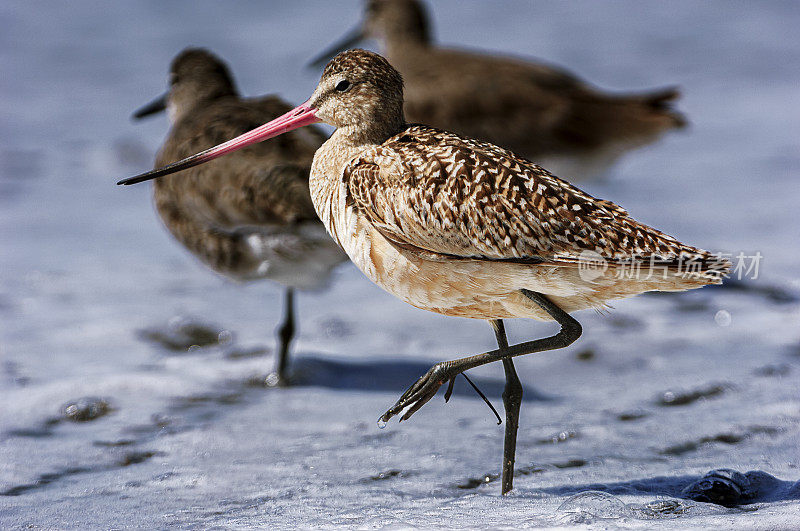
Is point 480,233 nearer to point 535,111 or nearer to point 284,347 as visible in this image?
point 284,347

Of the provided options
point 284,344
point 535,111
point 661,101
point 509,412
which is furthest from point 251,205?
point 661,101

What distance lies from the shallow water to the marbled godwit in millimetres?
531

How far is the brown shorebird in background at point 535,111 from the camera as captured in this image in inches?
287

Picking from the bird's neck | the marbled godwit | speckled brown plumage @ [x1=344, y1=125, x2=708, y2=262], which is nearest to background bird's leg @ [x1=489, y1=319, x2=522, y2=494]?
the marbled godwit

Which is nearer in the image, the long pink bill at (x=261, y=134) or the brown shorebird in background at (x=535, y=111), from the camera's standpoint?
the long pink bill at (x=261, y=134)

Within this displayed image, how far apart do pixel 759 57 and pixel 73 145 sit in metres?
7.54

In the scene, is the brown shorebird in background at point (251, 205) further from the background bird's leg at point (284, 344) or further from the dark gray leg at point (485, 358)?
the dark gray leg at point (485, 358)

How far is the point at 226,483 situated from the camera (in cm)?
388

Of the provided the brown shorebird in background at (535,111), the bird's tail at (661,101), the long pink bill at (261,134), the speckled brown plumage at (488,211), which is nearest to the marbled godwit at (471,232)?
the speckled brown plumage at (488,211)

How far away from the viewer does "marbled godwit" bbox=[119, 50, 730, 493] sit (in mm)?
3127

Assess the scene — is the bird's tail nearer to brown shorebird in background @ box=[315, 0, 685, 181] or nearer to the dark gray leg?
brown shorebird in background @ box=[315, 0, 685, 181]

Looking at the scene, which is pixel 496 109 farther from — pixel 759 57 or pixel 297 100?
pixel 759 57

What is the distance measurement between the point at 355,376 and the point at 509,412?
165 centimetres

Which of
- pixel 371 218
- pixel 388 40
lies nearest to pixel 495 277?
pixel 371 218
